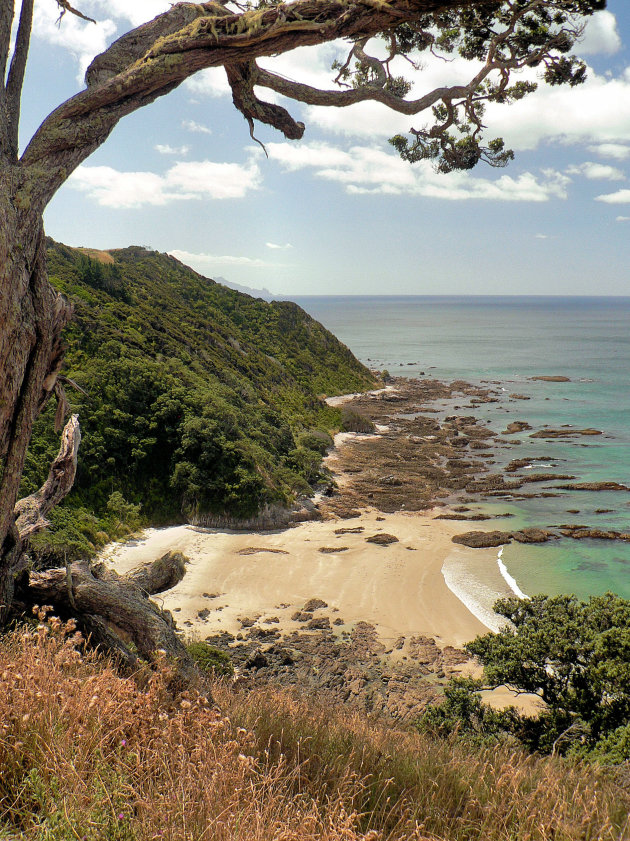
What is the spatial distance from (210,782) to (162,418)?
27772mm

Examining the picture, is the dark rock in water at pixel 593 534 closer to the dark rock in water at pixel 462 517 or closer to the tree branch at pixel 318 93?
the dark rock in water at pixel 462 517

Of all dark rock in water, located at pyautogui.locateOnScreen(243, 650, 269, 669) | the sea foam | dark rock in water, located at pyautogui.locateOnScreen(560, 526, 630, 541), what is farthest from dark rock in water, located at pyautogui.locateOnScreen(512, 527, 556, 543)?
dark rock in water, located at pyautogui.locateOnScreen(243, 650, 269, 669)

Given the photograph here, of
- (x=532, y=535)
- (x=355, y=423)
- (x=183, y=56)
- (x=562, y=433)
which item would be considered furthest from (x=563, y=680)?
(x=562, y=433)

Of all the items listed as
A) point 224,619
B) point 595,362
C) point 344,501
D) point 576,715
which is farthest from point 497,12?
point 595,362

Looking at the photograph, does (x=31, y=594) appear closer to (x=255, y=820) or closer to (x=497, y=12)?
(x=255, y=820)

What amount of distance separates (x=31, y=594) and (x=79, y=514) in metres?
19.3

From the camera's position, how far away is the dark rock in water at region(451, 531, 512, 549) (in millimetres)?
26438

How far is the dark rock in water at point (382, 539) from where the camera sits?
26106 mm

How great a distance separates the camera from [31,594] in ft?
18.3

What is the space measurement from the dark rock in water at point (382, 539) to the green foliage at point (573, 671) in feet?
45.6

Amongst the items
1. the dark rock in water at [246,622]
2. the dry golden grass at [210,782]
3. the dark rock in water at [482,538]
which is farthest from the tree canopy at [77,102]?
the dark rock in water at [482,538]

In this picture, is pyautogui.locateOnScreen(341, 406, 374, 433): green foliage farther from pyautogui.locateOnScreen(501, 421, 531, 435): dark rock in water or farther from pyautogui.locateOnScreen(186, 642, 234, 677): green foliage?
pyautogui.locateOnScreen(186, 642, 234, 677): green foliage

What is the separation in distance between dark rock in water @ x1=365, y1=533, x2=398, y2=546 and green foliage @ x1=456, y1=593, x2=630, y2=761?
45.6 feet

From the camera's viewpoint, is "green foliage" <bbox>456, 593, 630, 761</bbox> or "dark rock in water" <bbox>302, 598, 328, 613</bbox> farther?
"dark rock in water" <bbox>302, 598, 328, 613</bbox>
